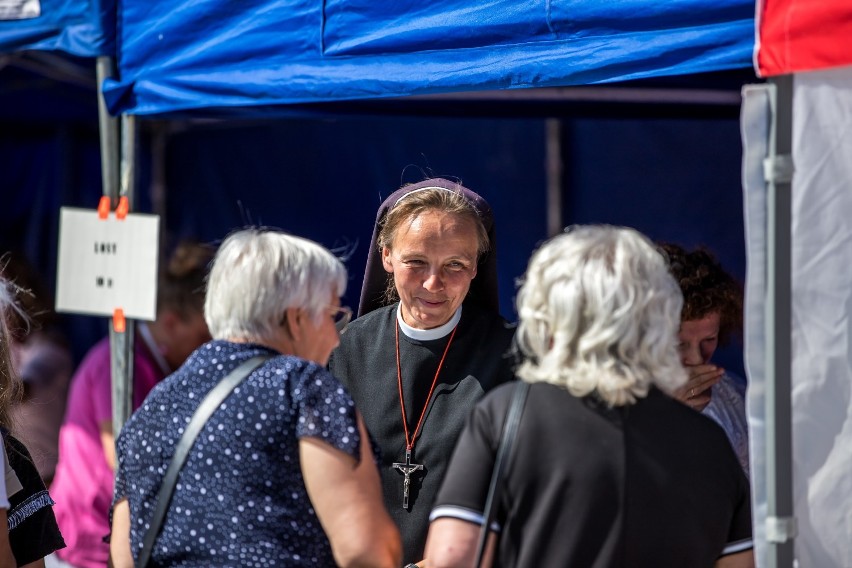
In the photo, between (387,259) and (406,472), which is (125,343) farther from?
(406,472)

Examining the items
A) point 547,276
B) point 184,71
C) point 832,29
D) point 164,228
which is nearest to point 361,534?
point 547,276

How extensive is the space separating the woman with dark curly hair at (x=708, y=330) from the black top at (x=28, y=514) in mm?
1652

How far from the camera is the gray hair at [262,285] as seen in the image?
2000mm

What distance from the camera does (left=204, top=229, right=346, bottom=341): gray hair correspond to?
6.56 feet

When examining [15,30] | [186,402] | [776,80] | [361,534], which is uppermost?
[15,30]

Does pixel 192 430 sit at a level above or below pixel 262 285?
below

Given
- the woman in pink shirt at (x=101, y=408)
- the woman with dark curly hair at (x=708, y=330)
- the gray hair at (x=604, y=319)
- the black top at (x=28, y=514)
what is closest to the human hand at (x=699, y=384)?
the woman with dark curly hair at (x=708, y=330)

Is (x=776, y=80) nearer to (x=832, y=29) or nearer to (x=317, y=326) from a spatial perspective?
(x=832, y=29)

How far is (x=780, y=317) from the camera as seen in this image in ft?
6.66

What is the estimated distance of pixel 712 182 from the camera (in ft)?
14.3

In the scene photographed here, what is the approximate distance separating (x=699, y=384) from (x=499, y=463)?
4.06 ft

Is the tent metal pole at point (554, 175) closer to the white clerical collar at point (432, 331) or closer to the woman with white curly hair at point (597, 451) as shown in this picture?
the white clerical collar at point (432, 331)

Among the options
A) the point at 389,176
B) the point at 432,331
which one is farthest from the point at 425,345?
the point at 389,176

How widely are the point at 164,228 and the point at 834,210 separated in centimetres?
446
